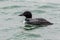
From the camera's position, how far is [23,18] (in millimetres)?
16578

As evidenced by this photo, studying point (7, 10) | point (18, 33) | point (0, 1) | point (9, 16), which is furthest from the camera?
point (0, 1)

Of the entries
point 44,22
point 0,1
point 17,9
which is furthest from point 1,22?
point 0,1

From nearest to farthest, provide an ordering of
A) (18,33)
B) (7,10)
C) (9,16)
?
(18,33)
(9,16)
(7,10)

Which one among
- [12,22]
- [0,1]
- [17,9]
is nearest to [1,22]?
[12,22]

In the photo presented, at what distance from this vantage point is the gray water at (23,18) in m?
12.7

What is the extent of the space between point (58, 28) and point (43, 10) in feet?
13.6

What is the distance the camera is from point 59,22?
14.9m

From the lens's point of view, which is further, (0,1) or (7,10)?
(0,1)

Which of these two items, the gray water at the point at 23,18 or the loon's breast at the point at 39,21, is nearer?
the gray water at the point at 23,18

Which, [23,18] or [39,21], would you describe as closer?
[39,21]

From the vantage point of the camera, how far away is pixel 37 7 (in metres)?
18.6

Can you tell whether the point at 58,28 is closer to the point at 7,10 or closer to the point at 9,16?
the point at 9,16

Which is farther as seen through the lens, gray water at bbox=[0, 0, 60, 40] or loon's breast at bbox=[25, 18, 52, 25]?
loon's breast at bbox=[25, 18, 52, 25]

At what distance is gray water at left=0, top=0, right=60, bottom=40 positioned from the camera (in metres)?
12.7
